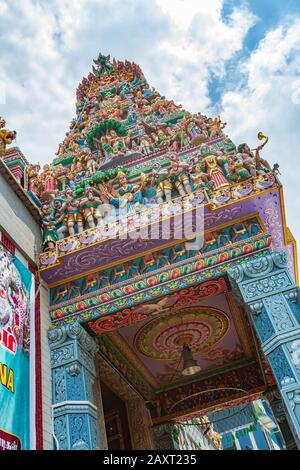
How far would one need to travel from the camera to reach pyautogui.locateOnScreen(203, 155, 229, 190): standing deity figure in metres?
7.49

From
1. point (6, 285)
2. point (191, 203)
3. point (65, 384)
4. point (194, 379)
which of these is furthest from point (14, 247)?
point (194, 379)

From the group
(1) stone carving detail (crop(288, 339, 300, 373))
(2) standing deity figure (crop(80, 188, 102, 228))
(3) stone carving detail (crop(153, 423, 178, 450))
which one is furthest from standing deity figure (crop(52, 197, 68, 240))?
(3) stone carving detail (crop(153, 423, 178, 450))

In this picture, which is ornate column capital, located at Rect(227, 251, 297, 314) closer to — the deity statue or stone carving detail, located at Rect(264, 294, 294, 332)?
stone carving detail, located at Rect(264, 294, 294, 332)

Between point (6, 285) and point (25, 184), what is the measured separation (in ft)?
9.32

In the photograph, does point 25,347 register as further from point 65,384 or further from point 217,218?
point 217,218

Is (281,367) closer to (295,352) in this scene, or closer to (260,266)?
(295,352)

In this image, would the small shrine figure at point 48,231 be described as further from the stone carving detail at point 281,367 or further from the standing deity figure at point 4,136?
the stone carving detail at point 281,367

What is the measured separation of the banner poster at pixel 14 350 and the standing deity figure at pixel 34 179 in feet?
8.26

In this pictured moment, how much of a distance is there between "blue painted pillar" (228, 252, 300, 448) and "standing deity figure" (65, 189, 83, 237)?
293 cm

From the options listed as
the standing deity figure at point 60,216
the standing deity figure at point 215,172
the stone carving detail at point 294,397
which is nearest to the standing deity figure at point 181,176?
the standing deity figure at point 215,172

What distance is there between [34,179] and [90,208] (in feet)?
5.33

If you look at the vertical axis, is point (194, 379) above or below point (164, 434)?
above

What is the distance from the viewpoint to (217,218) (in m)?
6.98

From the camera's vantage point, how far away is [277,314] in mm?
6000
